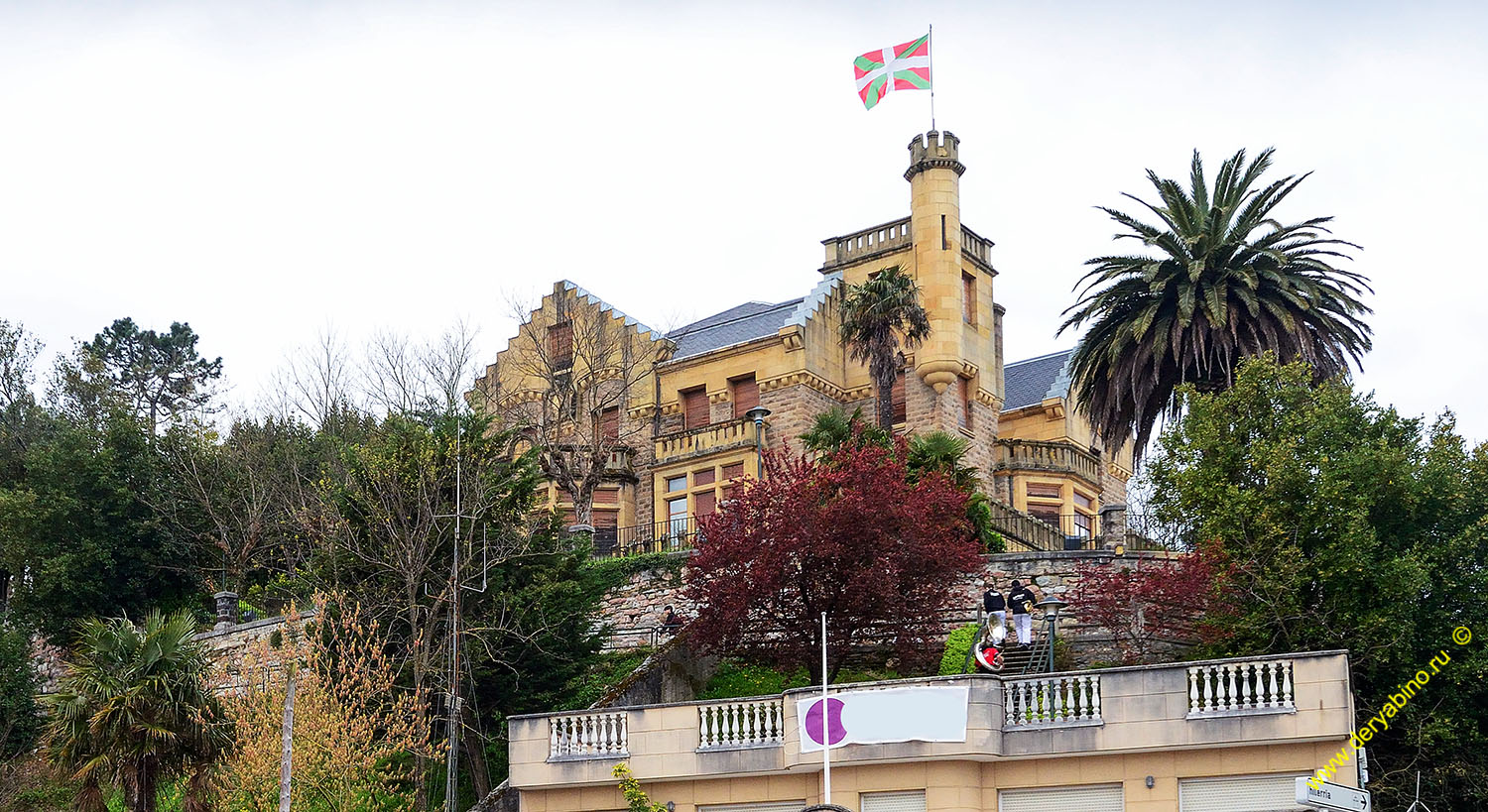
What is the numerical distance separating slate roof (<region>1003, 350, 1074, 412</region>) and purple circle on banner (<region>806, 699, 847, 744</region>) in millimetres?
32118

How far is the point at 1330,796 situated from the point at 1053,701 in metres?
4.73

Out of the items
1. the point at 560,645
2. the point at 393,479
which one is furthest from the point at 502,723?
the point at 393,479

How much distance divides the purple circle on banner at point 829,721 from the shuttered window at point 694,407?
30820mm

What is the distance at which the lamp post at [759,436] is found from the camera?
45719 millimetres

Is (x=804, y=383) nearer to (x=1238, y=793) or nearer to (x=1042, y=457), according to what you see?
(x=1042, y=457)

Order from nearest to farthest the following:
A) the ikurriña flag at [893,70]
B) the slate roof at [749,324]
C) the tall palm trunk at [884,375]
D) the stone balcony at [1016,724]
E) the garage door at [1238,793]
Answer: the garage door at [1238,793] → the stone balcony at [1016,724] → the tall palm trunk at [884,375] → the ikurriña flag at [893,70] → the slate roof at [749,324]

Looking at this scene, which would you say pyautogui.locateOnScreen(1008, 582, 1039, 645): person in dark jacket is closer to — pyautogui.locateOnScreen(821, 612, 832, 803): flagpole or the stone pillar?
pyautogui.locateOnScreen(821, 612, 832, 803): flagpole

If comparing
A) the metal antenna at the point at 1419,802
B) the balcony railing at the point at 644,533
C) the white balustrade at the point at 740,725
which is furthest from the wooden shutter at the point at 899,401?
the white balustrade at the point at 740,725

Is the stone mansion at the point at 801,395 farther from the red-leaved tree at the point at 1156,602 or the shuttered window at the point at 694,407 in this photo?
the red-leaved tree at the point at 1156,602

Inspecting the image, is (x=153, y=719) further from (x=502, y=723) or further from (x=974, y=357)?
(x=974, y=357)

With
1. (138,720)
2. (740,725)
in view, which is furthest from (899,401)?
(138,720)

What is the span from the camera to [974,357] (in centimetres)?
5500

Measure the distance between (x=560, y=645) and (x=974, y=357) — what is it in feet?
81.3

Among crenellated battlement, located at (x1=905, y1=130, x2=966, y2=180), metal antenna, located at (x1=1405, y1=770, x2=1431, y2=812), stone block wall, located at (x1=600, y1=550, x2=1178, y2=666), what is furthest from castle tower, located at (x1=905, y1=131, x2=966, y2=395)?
metal antenna, located at (x1=1405, y1=770, x2=1431, y2=812)
